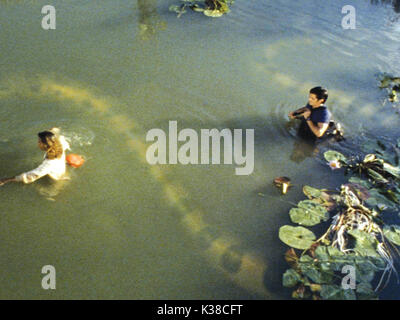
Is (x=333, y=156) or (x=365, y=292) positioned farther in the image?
(x=333, y=156)

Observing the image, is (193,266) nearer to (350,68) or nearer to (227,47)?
(227,47)

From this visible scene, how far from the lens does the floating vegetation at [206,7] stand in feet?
25.5

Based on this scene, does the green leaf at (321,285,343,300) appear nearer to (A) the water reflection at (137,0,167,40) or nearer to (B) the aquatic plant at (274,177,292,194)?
(B) the aquatic plant at (274,177,292,194)

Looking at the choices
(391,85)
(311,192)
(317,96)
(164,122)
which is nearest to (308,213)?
(311,192)

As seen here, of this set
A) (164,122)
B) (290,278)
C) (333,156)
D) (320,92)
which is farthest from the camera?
(164,122)

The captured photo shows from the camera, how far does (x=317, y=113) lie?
16.7 feet

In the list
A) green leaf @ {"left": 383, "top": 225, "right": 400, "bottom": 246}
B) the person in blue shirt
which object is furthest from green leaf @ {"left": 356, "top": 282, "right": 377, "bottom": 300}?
the person in blue shirt

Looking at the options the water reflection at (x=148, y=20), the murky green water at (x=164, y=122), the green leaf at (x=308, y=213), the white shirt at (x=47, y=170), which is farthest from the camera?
the water reflection at (x=148, y=20)

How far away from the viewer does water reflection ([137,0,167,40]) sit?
712cm

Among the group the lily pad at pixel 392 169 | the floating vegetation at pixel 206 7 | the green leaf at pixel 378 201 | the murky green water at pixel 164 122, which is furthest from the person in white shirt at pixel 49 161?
the floating vegetation at pixel 206 7

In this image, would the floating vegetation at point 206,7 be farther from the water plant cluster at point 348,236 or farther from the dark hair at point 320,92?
the water plant cluster at point 348,236

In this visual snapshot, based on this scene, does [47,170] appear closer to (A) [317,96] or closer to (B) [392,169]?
(A) [317,96]

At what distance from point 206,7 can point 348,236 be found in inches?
232
